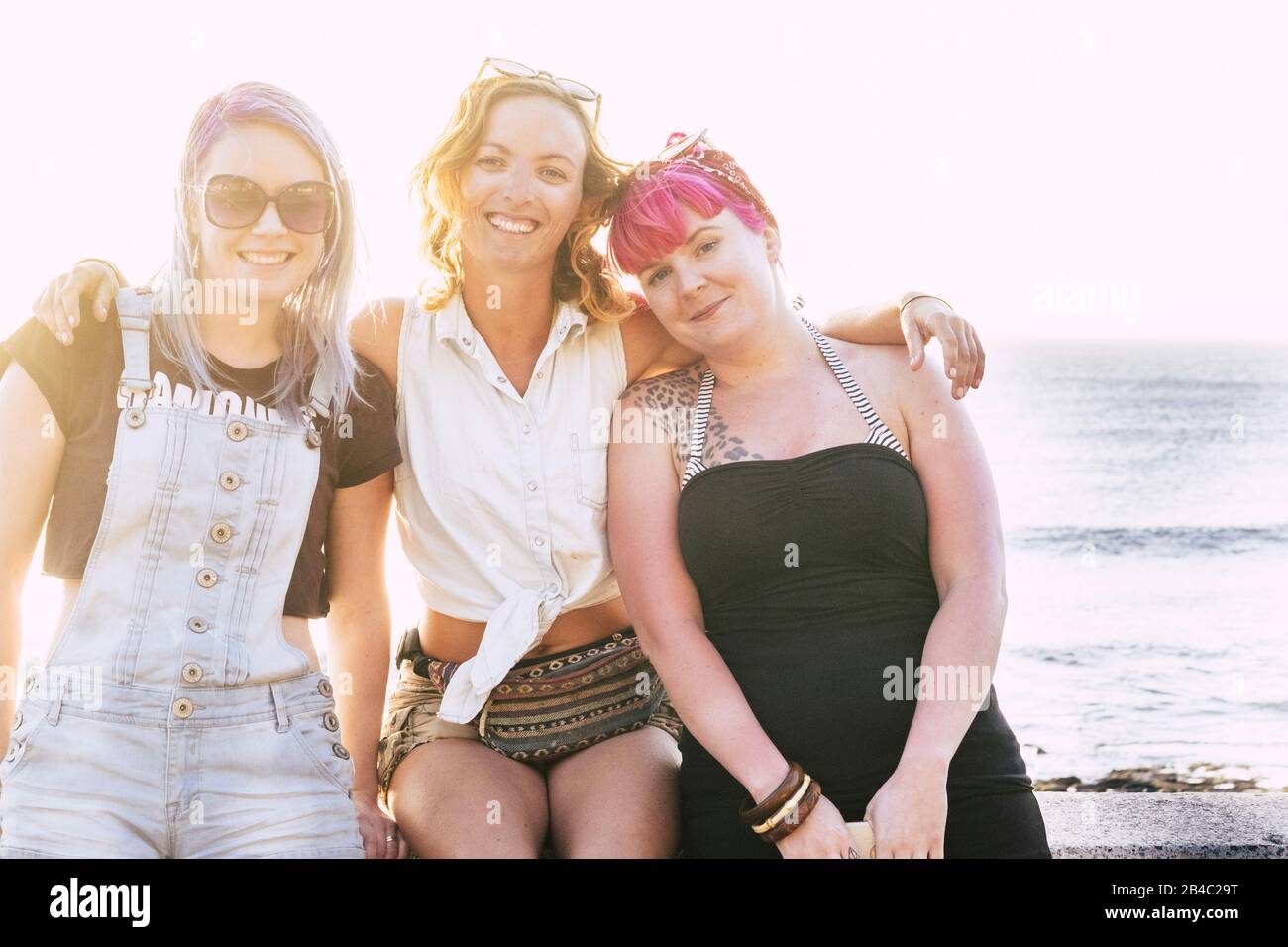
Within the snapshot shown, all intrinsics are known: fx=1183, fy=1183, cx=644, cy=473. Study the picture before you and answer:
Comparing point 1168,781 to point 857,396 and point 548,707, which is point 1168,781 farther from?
point 548,707

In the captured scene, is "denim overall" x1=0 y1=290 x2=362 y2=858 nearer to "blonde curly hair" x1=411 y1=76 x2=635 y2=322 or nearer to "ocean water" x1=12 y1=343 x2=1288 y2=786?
"ocean water" x1=12 y1=343 x2=1288 y2=786

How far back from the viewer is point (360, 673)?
3.10 meters

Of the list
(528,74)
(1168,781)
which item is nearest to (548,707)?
(528,74)

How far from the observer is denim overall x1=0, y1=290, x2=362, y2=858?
2525 mm

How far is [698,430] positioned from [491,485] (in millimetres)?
573

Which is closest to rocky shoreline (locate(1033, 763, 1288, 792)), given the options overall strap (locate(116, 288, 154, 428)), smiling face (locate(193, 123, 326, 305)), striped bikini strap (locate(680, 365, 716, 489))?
striped bikini strap (locate(680, 365, 716, 489))

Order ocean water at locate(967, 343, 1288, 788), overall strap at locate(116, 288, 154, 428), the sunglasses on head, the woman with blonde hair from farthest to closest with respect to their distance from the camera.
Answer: ocean water at locate(967, 343, 1288, 788), the sunglasses on head, the woman with blonde hair, overall strap at locate(116, 288, 154, 428)

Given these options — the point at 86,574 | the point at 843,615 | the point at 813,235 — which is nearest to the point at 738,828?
the point at 843,615

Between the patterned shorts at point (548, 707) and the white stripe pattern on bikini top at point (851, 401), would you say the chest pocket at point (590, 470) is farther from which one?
the patterned shorts at point (548, 707)

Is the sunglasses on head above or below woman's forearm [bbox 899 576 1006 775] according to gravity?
above

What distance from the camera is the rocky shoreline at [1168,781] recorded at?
336 inches

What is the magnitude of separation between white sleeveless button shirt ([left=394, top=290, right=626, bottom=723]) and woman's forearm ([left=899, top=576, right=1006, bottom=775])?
90 cm

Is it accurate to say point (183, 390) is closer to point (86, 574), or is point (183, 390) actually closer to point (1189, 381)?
point (86, 574)
